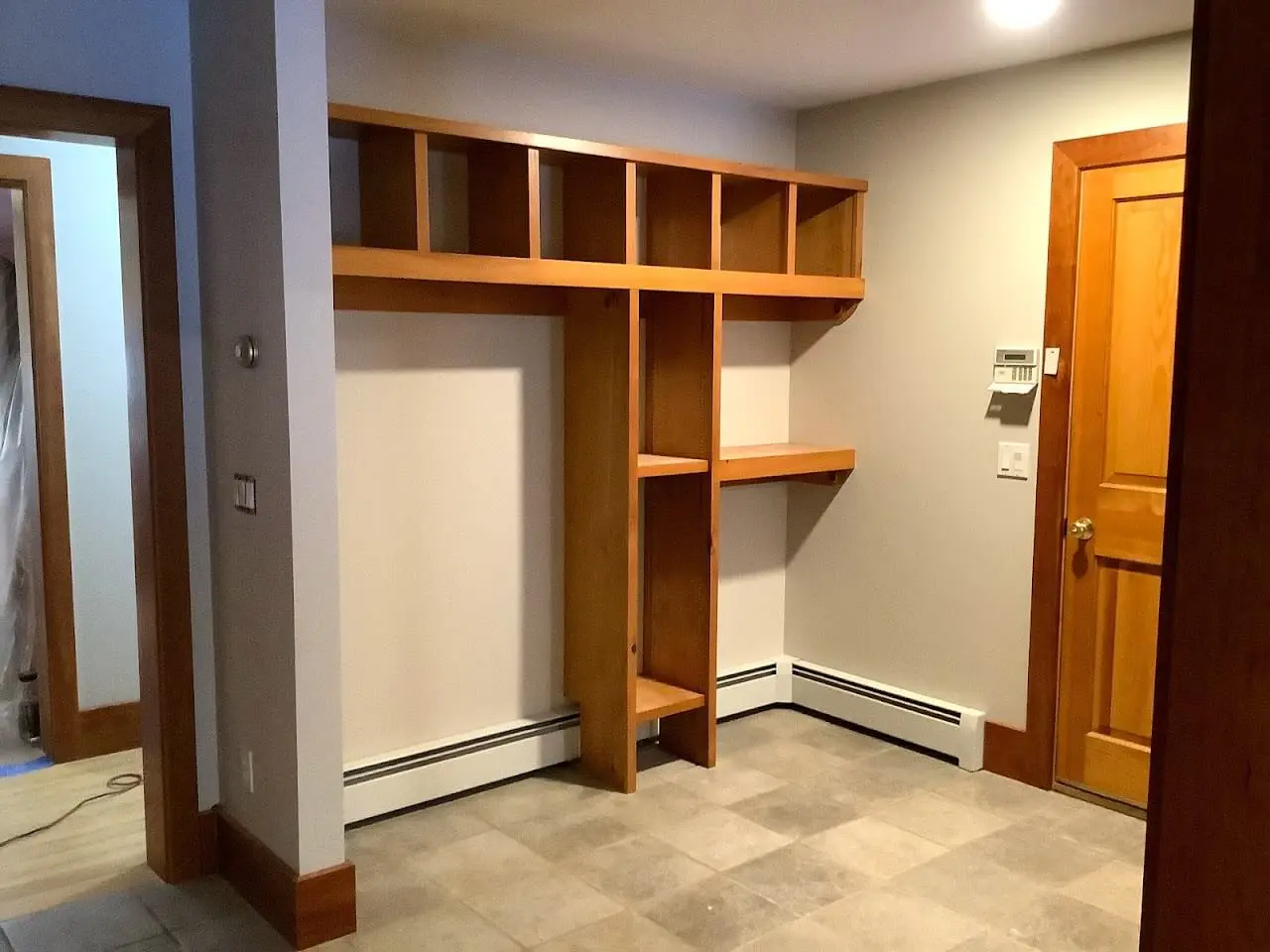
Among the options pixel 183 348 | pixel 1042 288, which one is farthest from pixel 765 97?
pixel 183 348

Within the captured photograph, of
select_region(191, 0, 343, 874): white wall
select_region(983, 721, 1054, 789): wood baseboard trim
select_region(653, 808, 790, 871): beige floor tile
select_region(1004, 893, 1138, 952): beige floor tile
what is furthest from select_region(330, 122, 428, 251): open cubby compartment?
select_region(983, 721, 1054, 789): wood baseboard trim

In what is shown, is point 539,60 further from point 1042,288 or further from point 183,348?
point 1042,288

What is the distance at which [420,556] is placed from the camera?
3.32 m

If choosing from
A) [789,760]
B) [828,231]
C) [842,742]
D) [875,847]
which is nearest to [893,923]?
[875,847]

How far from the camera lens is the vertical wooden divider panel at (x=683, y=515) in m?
3.57

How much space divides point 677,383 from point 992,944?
1.93 m

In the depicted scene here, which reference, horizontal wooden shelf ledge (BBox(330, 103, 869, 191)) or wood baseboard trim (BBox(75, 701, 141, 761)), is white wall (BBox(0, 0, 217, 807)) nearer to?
horizontal wooden shelf ledge (BBox(330, 103, 869, 191))

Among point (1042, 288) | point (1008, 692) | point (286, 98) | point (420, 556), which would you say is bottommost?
point (1008, 692)

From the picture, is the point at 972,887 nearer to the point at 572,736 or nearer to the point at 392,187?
the point at 572,736

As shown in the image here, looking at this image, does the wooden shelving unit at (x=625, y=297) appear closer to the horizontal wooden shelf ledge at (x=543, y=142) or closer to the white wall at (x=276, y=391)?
the horizontal wooden shelf ledge at (x=543, y=142)

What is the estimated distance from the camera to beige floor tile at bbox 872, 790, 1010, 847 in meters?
3.18

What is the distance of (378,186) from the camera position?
3.03 metres

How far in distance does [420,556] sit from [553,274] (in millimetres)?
956

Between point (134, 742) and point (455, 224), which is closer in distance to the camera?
point (455, 224)
